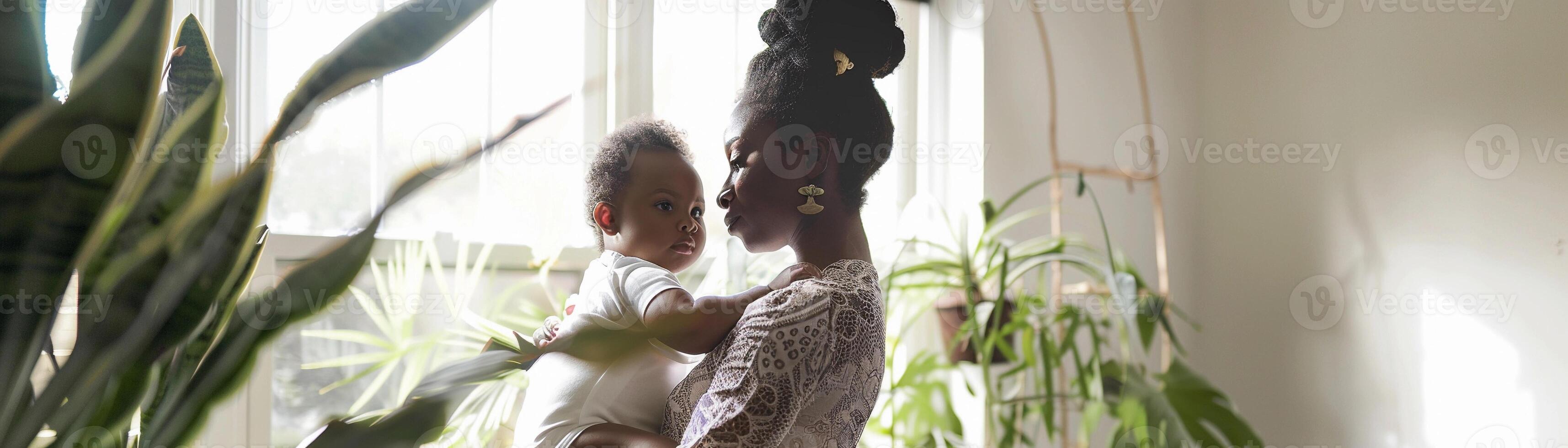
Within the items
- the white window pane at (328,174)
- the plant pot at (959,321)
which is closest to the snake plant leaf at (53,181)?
the white window pane at (328,174)

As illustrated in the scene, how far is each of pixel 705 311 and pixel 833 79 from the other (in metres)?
0.26

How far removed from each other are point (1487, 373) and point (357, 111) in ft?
7.17

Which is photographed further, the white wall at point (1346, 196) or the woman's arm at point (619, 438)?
the white wall at point (1346, 196)

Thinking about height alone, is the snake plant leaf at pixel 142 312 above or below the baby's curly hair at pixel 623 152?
below

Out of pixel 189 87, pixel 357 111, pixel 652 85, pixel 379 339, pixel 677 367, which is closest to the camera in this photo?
pixel 189 87

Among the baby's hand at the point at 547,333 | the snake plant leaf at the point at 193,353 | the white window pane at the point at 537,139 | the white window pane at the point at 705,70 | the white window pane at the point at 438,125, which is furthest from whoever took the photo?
the white window pane at the point at 705,70

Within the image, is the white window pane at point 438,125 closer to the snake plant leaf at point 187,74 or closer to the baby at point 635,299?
the baby at point 635,299

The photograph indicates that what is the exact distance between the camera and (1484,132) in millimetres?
1860

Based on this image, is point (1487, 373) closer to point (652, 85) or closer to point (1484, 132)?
point (1484, 132)

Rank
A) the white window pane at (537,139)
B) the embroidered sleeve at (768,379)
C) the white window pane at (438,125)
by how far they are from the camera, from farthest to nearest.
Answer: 1. the white window pane at (537,139)
2. the white window pane at (438,125)
3. the embroidered sleeve at (768,379)

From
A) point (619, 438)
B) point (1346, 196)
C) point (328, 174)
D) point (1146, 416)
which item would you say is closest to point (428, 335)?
point (328, 174)

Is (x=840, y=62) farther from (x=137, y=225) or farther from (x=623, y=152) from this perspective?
(x=137, y=225)

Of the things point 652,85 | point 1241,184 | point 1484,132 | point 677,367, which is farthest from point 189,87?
point 1241,184

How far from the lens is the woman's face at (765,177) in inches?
34.4
